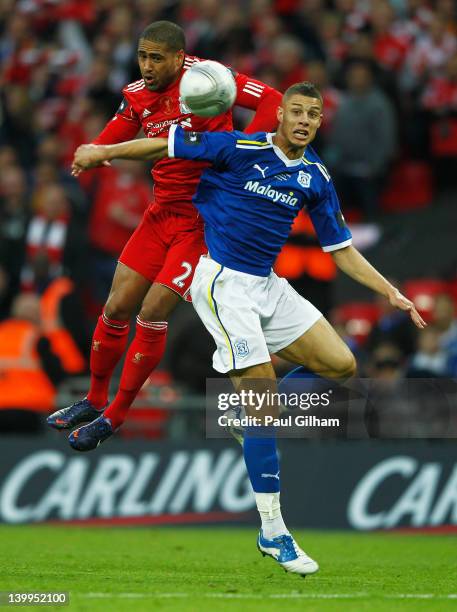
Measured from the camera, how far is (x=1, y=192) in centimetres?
1780

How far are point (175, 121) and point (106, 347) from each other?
6.05 ft

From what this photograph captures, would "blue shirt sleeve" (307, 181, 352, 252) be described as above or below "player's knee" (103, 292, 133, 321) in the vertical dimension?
above

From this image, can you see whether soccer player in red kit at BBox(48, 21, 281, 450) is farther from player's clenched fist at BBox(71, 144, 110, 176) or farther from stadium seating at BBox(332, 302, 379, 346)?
stadium seating at BBox(332, 302, 379, 346)

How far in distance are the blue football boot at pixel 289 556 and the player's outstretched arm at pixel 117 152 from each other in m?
2.77

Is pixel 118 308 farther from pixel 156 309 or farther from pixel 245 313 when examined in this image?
pixel 245 313

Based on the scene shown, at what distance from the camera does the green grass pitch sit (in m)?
8.62

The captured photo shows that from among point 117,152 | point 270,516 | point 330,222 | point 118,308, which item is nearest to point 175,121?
point 117,152

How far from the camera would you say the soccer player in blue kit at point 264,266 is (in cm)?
963

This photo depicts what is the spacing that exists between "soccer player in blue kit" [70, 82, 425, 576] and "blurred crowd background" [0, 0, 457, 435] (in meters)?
5.02

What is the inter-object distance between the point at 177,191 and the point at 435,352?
19.8 feet

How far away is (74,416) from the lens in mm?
10836

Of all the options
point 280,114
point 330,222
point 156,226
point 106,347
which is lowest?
point 106,347

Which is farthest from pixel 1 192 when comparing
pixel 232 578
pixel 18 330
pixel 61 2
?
pixel 232 578

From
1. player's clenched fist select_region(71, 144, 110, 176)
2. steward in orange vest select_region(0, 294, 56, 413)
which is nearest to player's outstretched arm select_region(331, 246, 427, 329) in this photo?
player's clenched fist select_region(71, 144, 110, 176)
